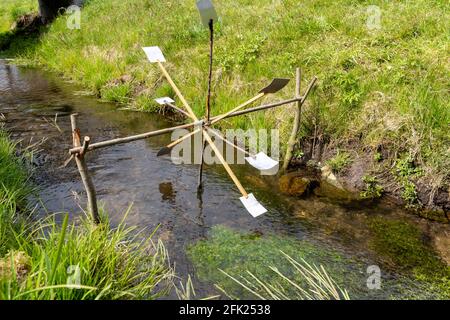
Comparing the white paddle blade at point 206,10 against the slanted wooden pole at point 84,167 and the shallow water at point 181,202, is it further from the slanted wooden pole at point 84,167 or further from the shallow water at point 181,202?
the shallow water at point 181,202

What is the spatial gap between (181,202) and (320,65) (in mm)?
4661

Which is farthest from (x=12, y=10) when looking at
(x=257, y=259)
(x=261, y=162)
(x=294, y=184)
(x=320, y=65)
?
(x=257, y=259)

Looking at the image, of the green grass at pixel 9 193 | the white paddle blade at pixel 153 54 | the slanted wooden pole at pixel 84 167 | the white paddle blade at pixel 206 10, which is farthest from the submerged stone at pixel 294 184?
the green grass at pixel 9 193

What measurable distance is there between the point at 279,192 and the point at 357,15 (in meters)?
6.12

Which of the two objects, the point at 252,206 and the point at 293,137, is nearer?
the point at 252,206

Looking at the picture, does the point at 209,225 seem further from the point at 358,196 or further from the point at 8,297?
the point at 8,297

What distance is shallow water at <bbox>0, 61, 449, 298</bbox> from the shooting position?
6266mm

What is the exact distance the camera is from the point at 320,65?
9422mm

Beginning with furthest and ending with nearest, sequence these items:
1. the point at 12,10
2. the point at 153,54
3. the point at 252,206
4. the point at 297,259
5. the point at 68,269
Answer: the point at 12,10
the point at 153,54
the point at 297,259
the point at 252,206
the point at 68,269

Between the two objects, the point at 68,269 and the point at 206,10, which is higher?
the point at 206,10

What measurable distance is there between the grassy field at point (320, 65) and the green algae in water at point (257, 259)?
218cm

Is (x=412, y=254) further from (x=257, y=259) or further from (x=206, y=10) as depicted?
(x=206, y=10)

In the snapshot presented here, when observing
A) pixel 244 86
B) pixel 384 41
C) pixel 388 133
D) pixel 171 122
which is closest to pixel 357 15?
pixel 384 41

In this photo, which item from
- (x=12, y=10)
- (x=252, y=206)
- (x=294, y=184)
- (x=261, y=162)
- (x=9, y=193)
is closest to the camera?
(x=252, y=206)
